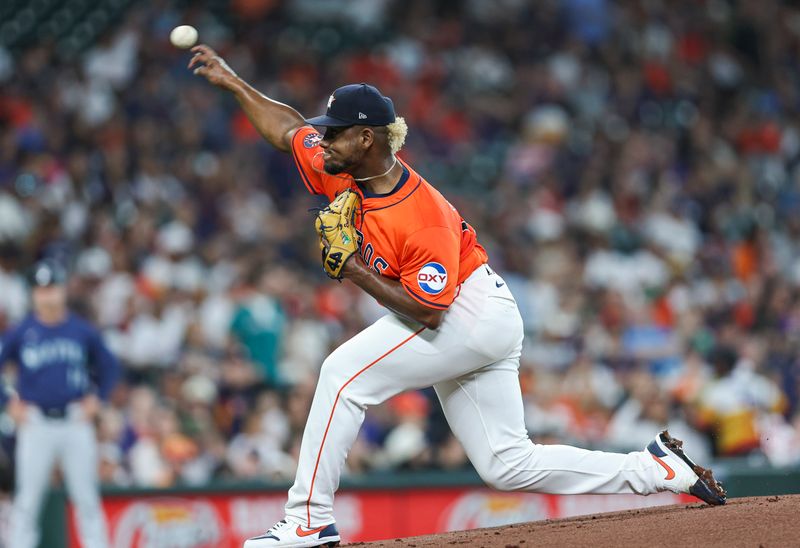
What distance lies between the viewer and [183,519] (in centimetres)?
883

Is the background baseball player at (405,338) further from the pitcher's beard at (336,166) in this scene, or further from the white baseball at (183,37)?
the white baseball at (183,37)

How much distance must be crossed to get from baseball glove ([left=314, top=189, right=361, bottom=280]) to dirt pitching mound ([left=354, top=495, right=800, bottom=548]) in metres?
1.34

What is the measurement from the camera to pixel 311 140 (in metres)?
5.52

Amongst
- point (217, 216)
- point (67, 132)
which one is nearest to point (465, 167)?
point (217, 216)

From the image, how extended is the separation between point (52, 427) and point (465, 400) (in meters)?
4.32

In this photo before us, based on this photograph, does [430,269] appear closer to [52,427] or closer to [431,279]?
→ [431,279]

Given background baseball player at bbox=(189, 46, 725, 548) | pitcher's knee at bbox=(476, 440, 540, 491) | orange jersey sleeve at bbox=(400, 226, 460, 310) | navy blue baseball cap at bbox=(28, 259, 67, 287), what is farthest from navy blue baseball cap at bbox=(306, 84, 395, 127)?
navy blue baseball cap at bbox=(28, 259, 67, 287)

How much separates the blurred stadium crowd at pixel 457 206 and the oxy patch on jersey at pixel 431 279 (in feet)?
15.3

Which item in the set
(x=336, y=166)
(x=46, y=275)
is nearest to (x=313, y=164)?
(x=336, y=166)

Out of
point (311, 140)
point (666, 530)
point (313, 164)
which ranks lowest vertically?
point (666, 530)

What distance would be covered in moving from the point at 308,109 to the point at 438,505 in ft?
19.7

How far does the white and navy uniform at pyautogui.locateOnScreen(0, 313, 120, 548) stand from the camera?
850 cm

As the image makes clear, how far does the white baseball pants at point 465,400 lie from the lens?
5016 millimetres

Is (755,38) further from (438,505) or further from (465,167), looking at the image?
(438,505)
